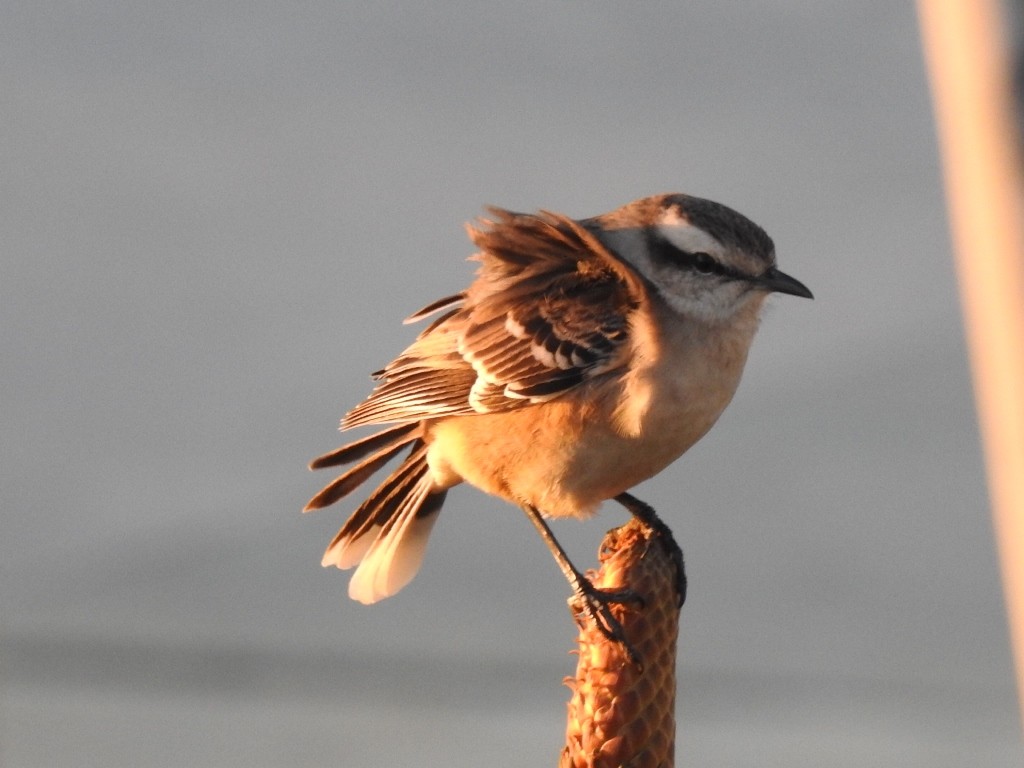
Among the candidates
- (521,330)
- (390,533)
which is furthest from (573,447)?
(390,533)

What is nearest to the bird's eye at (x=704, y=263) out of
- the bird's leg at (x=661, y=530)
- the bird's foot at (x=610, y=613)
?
the bird's leg at (x=661, y=530)

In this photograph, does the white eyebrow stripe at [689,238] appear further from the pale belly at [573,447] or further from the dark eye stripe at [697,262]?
the pale belly at [573,447]

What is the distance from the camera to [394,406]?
3.79m

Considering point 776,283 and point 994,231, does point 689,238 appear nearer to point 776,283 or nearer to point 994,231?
point 776,283

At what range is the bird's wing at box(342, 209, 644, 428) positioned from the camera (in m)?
3.61

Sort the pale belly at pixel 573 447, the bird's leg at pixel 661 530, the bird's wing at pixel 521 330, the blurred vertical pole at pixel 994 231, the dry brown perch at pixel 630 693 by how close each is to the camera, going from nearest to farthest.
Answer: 1. the blurred vertical pole at pixel 994 231
2. the dry brown perch at pixel 630 693
3. the bird's leg at pixel 661 530
4. the pale belly at pixel 573 447
5. the bird's wing at pixel 521 330

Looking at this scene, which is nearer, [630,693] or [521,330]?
[630,693]

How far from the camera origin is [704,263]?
12.0 ft

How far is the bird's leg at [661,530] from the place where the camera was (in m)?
3.04

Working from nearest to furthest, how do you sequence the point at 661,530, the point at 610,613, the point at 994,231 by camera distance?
the point at 994,231 → the point at 610,613 → the point at 661,530

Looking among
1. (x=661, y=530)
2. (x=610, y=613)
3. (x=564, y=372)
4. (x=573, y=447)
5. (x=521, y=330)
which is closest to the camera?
(x=610, y=613)

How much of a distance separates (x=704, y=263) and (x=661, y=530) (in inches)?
33.6

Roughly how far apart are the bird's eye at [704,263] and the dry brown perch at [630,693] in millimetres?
1429

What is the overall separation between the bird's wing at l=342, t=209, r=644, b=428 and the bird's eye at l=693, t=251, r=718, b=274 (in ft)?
0.56
